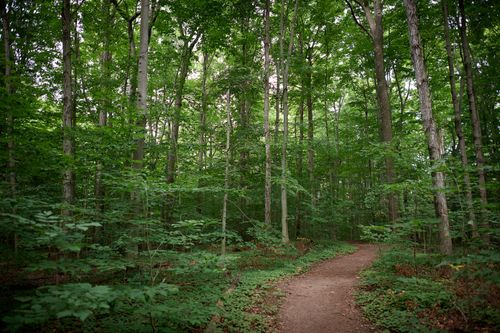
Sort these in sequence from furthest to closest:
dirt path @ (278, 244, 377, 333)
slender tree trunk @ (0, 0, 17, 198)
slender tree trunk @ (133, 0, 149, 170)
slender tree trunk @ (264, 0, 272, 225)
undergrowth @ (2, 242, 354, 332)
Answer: slender tree trunk @ (264, 0, 272, 225) → slender tree trunk @ (133, 0, 149, 170) → slender tree trunk @ (0, 0, 17, 198) → dirt path @ (278, 244, 377, 333) → undergrowth @ (2, 242, 354, 332)

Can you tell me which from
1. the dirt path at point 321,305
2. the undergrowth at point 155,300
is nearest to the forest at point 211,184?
the undergrowth at point 155,300

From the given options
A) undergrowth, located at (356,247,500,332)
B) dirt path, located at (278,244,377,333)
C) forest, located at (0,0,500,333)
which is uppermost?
forest, located at (0,0,500,333)

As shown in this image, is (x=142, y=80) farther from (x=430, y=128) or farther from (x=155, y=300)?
(x=430, y=128)

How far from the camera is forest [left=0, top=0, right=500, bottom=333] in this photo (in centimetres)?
438

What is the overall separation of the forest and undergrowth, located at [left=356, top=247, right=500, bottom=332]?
5cm

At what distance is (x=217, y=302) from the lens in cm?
609

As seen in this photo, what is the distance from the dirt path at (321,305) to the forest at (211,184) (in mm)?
290

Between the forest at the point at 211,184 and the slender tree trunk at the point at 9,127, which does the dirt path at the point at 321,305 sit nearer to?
the forest at the point at 211,184

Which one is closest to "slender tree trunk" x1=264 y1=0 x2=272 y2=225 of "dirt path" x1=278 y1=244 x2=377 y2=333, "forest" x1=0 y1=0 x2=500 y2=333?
"forest" x1=0 y1=0 x2=500 y2=333

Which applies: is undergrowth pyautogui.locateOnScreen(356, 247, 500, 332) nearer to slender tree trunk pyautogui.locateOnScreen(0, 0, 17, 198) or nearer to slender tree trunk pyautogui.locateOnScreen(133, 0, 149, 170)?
slender tree trunk pyautogui.locateOnScreen(0, 0, 17, 198)

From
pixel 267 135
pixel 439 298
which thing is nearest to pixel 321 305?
pixel 439 298

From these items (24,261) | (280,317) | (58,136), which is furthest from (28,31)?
(280,317)

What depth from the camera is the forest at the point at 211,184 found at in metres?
4.38

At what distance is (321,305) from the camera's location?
6.82 metres
